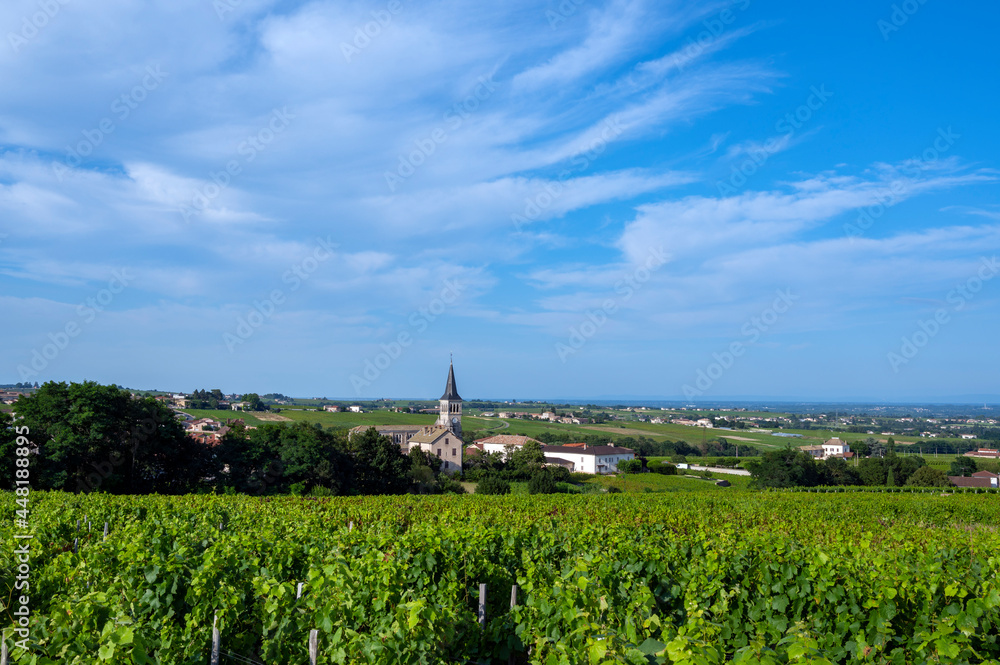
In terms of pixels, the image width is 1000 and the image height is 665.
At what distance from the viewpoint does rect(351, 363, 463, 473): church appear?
78.6m

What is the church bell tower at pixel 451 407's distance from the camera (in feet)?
281

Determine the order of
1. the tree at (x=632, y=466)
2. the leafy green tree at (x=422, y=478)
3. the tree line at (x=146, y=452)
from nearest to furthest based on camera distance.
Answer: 1. the tree line at (x=146, y=452)
2. the leafy green tree at (x=422, y=478)
3. the tree at (x=632, y=466)

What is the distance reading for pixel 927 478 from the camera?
60.4m

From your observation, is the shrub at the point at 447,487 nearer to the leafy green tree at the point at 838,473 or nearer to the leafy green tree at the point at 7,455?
the leafy green tree at the point at 7,455

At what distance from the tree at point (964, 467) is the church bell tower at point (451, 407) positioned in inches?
2520

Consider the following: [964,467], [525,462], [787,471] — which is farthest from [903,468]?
[525,462]

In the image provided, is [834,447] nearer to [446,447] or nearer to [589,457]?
[589,457]

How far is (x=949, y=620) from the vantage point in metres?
5.00

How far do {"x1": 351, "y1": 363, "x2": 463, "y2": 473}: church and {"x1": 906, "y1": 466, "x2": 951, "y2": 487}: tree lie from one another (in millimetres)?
49012

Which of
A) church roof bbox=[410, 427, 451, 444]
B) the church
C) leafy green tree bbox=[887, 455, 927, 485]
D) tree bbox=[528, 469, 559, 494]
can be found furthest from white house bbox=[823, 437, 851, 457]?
tree bbox=[528, 469, 559, 494]

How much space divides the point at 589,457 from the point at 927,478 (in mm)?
44652

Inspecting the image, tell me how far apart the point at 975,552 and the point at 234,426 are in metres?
39.7

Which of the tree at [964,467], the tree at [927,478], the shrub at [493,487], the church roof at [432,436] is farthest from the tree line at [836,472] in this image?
the church roof at [432,436]

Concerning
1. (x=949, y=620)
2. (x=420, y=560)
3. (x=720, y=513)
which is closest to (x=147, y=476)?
(x=720, y=513)
